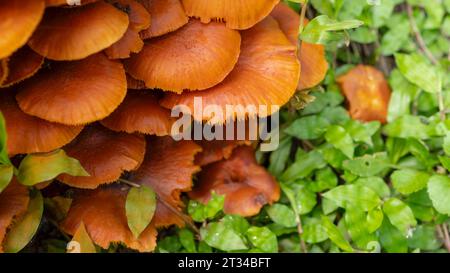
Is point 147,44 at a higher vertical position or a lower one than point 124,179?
higher

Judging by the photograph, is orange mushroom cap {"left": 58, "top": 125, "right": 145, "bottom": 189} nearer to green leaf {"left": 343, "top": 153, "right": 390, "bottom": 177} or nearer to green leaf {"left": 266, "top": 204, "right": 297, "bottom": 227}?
green leaf {"left": 266, "top": 204, "right": 297, "bottom": 227}

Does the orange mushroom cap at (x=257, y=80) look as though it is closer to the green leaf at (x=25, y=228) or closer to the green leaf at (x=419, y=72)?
the green leaf at (x=25, y=228)

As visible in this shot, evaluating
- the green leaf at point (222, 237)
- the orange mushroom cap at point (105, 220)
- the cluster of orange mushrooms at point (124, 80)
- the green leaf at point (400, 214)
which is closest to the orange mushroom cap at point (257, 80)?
the cluster of orange mushrooms at point (124, 80)

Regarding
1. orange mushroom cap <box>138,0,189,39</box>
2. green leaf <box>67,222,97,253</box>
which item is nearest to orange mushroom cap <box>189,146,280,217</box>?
green leaf <box>67,222,97,253</box>

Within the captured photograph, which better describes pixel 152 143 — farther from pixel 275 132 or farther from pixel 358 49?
pixel 358 49
